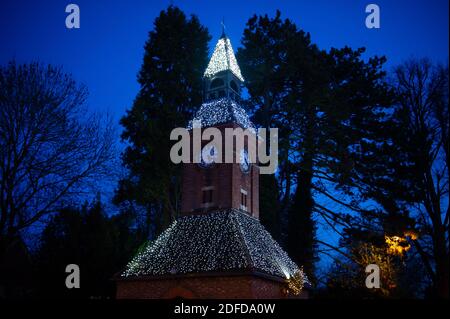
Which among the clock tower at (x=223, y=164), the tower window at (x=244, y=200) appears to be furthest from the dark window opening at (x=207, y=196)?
the tower window at (x=244, y=200)

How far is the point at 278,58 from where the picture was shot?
32844 mm

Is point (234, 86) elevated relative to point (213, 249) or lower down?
elevated

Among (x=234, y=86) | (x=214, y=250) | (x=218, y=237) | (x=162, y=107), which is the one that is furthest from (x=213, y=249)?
(x=162, y=107)

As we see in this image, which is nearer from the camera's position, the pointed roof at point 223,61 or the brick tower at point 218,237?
the brick tower at point 218,237

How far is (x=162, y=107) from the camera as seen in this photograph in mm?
31656

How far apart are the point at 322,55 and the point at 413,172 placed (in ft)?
33.9

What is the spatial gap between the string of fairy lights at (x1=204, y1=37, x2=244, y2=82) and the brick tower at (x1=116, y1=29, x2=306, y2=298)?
0.07 m

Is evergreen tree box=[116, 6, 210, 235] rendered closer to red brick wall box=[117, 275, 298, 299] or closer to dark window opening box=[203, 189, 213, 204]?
dark window opening box=[203, 189, 213, 204]

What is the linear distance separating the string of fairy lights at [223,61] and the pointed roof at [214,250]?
8.32 meters

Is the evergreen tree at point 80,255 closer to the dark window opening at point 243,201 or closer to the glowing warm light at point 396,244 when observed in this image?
the dark window opening at point 243,201

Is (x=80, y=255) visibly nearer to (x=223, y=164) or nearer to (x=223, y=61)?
(x=223, y=164)

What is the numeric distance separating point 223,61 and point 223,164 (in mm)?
6381

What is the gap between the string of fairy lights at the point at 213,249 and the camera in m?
21.5
